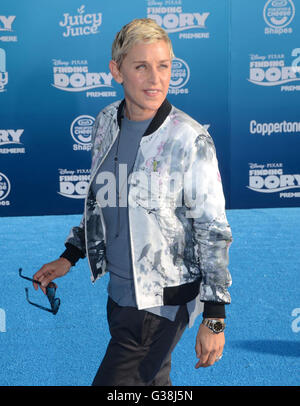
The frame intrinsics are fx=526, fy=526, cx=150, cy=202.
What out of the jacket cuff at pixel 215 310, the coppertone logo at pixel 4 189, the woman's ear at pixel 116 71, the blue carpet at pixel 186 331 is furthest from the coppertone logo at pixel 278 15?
the jacket cuff at pixel 215 310

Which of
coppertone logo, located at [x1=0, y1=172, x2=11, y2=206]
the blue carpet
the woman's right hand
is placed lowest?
the blue carpet

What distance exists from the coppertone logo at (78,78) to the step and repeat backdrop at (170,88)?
0.01 metres

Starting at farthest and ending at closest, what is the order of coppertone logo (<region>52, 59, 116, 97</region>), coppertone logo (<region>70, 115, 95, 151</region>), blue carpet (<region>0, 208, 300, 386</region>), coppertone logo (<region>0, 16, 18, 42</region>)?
1. coppertone logo (<region>70, 115, 95, 151</region>)
2. coppertone logo (<region>52, 59, 116, 97</region>)
3. coppertone logo (<region>0, 16, 18, 42</region>)
4. blue carpet (<region>0, 208, 300, 386</region>)

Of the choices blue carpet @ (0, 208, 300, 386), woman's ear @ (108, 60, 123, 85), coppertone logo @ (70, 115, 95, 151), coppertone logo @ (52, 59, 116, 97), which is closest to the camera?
woman's ear @ (108, 60, 123, 85)

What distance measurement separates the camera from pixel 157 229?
1.62m

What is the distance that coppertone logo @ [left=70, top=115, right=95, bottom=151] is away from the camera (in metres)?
5.91

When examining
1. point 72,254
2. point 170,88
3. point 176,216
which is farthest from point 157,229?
point 170,88

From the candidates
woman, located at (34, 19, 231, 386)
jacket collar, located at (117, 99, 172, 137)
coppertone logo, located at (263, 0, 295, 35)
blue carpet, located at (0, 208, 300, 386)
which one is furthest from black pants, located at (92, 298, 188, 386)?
coppertone logo, located at (263, 0, 295, 35)

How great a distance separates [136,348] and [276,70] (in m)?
4.82

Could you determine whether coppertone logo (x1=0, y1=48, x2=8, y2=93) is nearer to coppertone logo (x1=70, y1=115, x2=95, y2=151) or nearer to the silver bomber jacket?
coppertone logo (x1=70, y1=115, x2=95, y2=151)

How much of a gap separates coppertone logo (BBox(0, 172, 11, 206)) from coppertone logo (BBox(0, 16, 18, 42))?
147 cm

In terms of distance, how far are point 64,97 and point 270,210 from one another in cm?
266

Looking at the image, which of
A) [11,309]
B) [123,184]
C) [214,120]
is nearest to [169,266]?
[123,184]

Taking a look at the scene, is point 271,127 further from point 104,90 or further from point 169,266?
point 169,266
